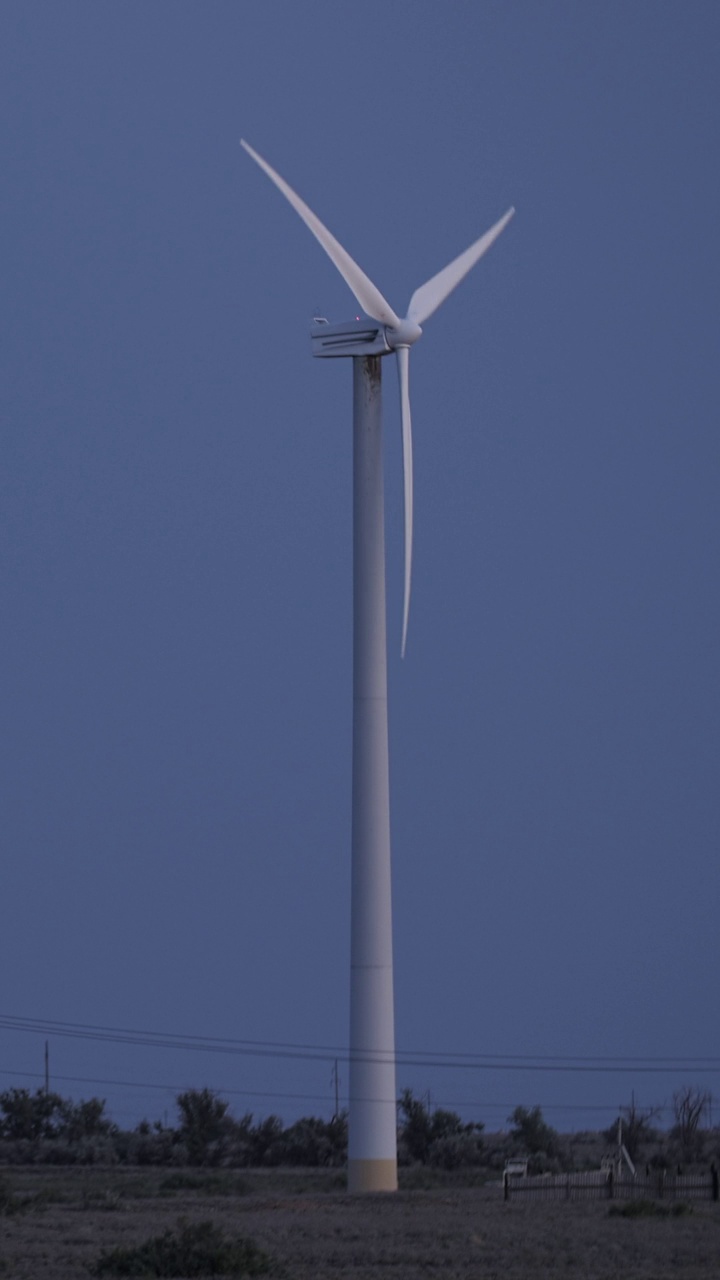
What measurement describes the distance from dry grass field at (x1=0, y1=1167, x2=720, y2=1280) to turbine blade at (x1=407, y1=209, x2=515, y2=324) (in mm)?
23901

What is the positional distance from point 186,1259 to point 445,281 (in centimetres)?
3255

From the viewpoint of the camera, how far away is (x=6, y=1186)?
43.1 m

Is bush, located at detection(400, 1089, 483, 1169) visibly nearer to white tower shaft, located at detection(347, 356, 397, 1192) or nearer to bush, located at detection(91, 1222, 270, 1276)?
white tower shaft, located at detection(347, 356, 397, 1192)

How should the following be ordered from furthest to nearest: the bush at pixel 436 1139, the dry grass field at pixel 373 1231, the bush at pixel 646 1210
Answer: the bush at pixel 436 1139
the bush at pixel 646 1210
the dry grass field at pixel 373 1231

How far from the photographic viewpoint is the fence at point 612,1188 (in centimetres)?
4597

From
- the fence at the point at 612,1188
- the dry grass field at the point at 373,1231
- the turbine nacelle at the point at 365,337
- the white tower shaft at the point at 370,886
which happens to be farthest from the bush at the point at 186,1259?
the turbine nacelle at the point at 365,337

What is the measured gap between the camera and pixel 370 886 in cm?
4603

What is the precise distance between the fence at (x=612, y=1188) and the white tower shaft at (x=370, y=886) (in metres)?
3.42

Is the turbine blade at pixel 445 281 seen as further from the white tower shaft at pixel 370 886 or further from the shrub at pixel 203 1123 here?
the shrub at pixel 203 1123

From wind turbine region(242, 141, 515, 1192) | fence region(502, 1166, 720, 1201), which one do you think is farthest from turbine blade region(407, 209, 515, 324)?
fence region(502, 1166, 720, 1201)

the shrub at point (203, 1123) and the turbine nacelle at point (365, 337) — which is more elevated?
the turbine nacelle at point (365, 337)

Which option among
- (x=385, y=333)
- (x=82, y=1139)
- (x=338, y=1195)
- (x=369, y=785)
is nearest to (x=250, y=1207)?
(x=338, y=1195)

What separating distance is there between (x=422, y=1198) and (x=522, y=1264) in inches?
526

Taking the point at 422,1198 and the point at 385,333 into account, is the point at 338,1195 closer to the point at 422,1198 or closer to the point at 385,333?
the point at 422,1198
